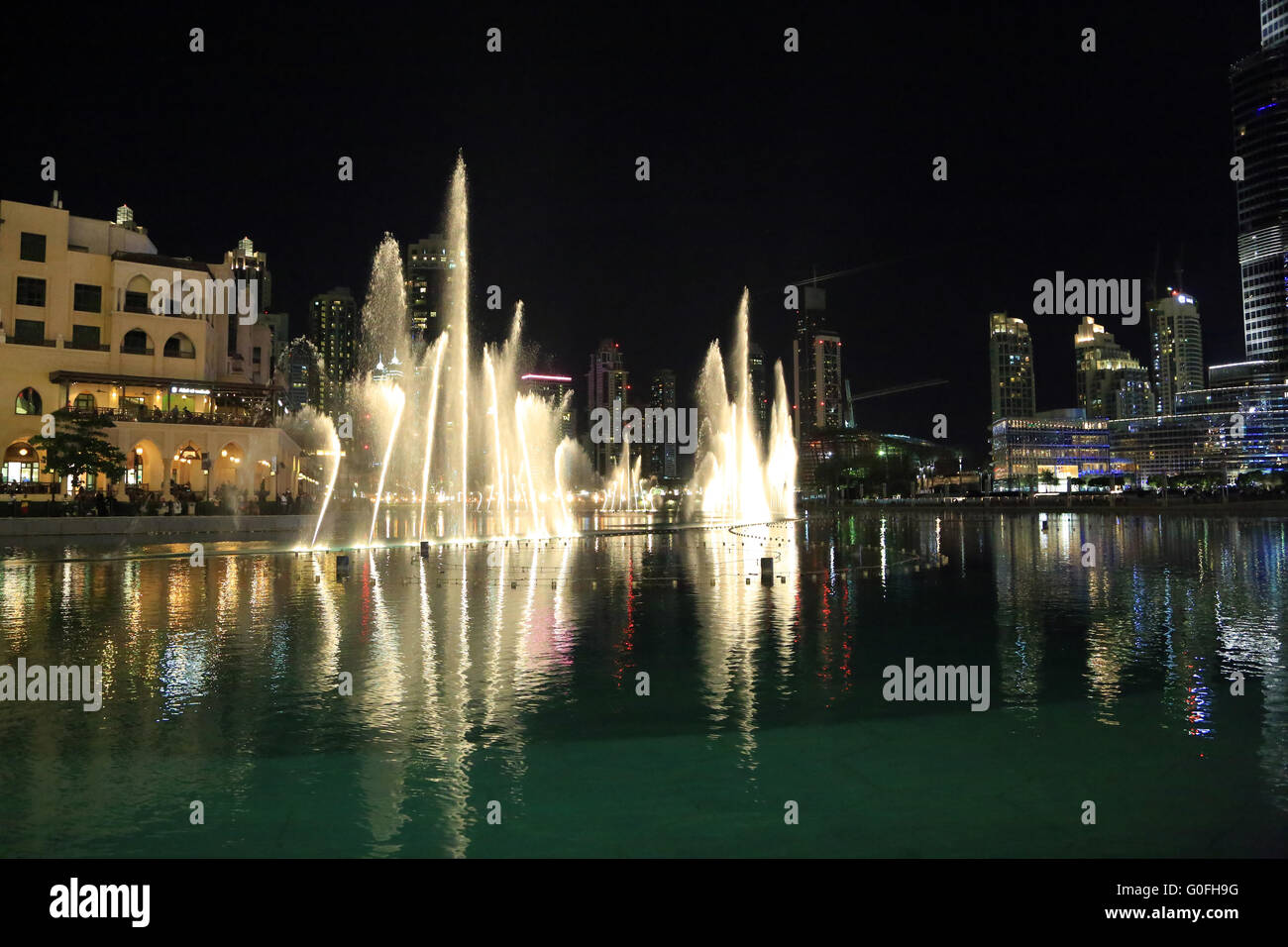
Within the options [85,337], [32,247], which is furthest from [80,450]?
[32,247]

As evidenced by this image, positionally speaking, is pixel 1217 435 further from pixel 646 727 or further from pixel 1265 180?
pixel 646 727

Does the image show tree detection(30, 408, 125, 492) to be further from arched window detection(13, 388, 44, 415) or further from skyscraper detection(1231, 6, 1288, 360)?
skyscraper detection(1231, 6, 1288, 360)

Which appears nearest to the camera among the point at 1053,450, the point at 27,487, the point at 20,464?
the point at 27,487

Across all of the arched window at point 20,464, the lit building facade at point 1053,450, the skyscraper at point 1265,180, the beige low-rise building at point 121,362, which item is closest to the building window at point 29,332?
the beige low-rise building at point 121,362

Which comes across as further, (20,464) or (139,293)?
(139,293)

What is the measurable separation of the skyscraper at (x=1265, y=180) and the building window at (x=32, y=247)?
205401 millimetres

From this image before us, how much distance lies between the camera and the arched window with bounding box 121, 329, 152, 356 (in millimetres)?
56938

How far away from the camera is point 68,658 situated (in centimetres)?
1202

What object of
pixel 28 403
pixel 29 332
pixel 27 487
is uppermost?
pixel 29 332

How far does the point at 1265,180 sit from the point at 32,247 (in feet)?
702

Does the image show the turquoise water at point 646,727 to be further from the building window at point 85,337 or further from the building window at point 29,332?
the building window at point 85,337

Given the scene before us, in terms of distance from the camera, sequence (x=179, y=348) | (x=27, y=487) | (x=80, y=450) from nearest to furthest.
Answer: (x=80, y=450), (x=27, y=487), (x=179, y=348)

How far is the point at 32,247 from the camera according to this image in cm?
5409
